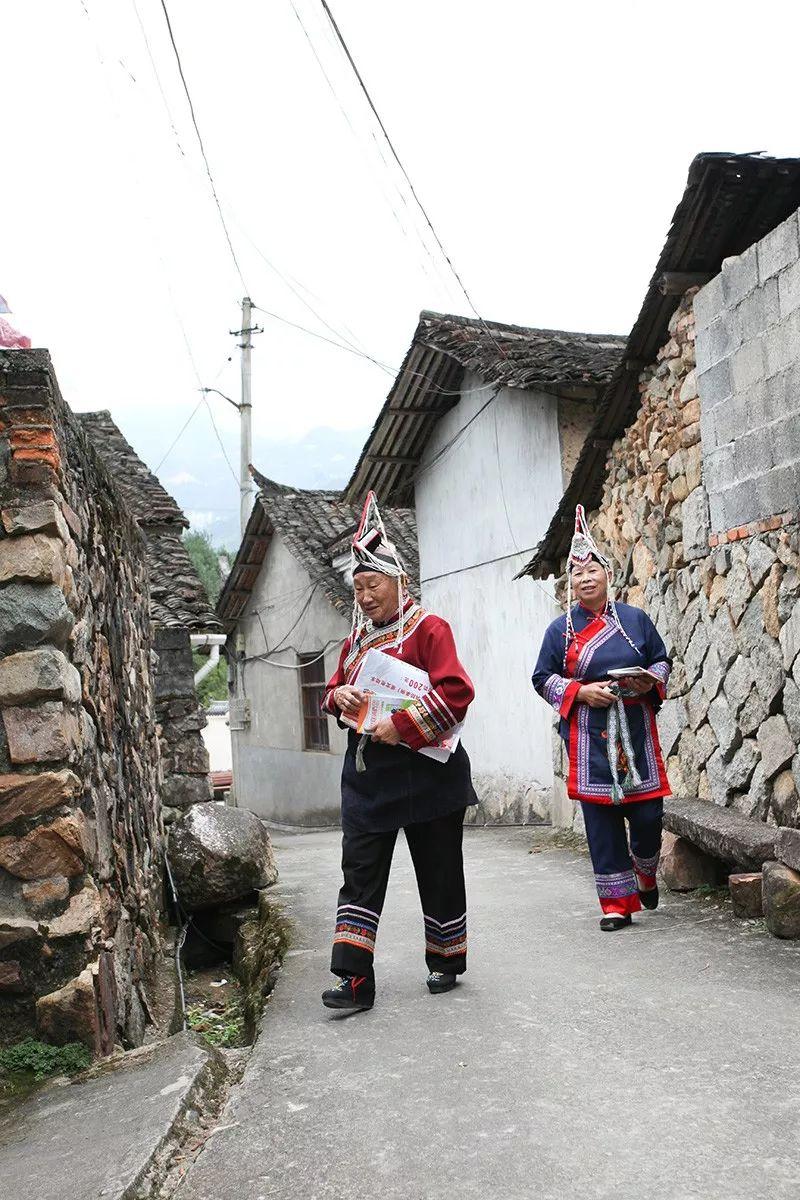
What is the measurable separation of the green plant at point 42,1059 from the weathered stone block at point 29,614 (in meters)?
1.28

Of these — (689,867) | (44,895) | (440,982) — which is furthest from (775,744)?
(44,895)

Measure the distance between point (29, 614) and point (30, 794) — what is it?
0.60m

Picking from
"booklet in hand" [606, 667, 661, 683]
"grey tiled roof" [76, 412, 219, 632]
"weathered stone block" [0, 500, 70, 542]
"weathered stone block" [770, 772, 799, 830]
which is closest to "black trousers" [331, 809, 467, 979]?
"booklet in hand" [606, 667, 661, 683]

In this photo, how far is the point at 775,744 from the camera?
6.05m

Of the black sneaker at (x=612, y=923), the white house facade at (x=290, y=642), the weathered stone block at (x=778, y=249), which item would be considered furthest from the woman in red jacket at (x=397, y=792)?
the white house facade at (x=290, y=642)


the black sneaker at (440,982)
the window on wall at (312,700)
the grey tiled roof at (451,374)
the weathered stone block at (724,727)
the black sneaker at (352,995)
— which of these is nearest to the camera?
the black sneaker at (352,995)

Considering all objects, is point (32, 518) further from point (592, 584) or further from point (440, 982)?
point (592, 584)

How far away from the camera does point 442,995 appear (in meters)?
4.59

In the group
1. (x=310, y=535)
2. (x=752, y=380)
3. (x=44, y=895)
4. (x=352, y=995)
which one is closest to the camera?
(x=44, y=895)

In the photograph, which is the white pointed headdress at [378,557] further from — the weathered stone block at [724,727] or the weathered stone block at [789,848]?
the weathered stone block at [724,727]

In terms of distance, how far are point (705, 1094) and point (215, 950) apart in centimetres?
518

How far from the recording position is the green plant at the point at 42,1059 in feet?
12.4

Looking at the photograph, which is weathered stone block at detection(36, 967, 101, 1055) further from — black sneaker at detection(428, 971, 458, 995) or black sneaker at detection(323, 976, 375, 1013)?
black sneaker at detection(428, 971, 458, 995)

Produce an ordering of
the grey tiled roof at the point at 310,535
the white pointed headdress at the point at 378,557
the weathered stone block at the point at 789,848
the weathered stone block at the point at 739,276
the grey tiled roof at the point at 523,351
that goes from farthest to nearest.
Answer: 1. the grey tiled roof at the point at 310,535
2. the grey tiled roof at the point at 523,351
3. the weathered stone block at the point at 739,276
4. the weathered stone block at the point at 789,848
5. the white pointed headdress at the point at 378,557
